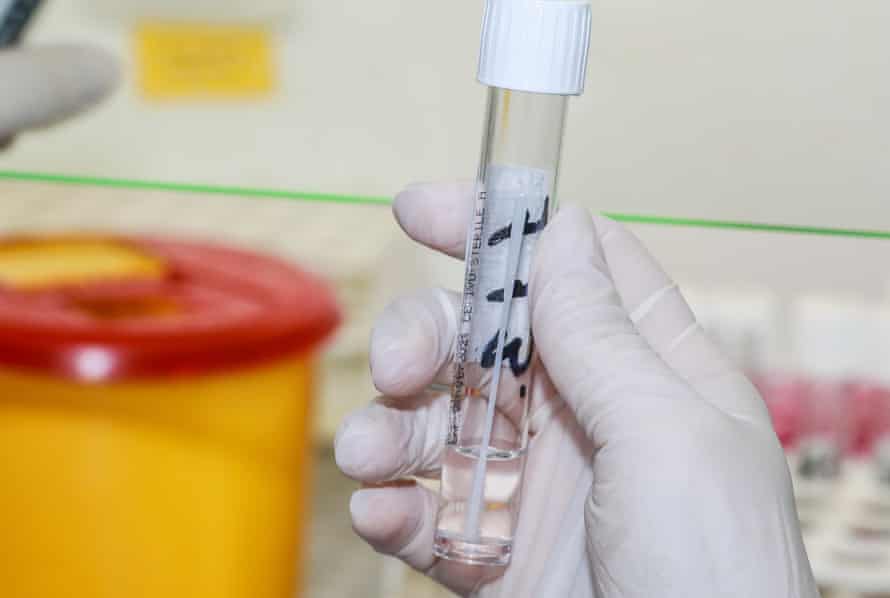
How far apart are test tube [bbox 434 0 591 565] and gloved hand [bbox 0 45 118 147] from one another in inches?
7.7

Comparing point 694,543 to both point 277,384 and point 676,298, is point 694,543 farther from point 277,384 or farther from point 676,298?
point 277,384

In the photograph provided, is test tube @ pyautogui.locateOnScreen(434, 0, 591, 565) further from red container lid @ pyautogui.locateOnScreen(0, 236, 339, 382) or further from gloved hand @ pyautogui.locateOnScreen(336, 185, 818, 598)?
red container lid @ pyautogui.locateOnScreen(0, 236, 339, 382)

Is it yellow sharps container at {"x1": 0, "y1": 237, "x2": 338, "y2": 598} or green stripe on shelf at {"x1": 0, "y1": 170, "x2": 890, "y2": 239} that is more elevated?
green stripe on shelf at {"x1": 0, "y1": 170, "x2": 890, "y2": 239}

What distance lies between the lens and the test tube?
1.39ft

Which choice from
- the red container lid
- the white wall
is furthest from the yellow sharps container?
the white wall

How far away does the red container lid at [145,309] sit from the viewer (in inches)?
32.3

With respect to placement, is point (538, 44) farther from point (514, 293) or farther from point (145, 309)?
point (145, 309)

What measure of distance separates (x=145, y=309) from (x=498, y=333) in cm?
52

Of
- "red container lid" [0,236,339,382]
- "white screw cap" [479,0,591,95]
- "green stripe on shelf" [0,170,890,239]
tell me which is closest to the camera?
"white screw cap" [479,0,591,95]

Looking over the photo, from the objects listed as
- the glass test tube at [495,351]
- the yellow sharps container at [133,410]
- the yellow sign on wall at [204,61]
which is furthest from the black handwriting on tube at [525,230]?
the yellow sharps container at [133,410]

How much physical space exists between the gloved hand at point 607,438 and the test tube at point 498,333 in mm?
24

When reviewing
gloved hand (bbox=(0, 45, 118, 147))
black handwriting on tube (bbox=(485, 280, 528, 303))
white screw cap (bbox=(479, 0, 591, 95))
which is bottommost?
black handwriting on tube (bbox=(485, 280, 528, 303))

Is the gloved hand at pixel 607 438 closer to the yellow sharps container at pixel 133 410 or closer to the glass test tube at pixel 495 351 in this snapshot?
the glass test tube at pixel 495 351

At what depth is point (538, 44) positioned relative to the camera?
38cm
